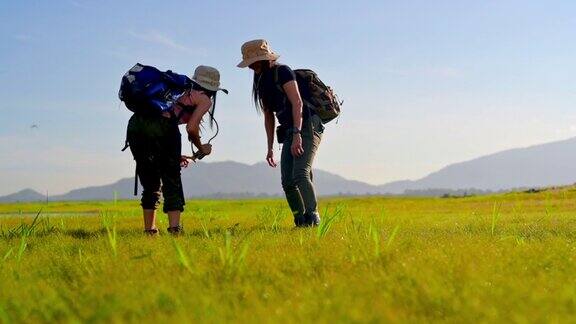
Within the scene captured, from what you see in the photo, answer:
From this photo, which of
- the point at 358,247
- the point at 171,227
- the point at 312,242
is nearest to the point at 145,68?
the point at 171,227

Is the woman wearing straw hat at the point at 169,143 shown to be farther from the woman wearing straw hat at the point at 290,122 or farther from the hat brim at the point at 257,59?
the woman wearing straw hat at the point at 290,122

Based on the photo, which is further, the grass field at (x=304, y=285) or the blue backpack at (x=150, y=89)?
the blue backpack at (x=150, y=89)

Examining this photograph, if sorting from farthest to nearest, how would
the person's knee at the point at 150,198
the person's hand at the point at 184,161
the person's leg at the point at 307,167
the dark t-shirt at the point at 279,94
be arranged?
1. the person's leg at the point at 307,167
2. the dark t-shirt at the point at 279,94
3. the person's hand at the point at 184,161
4. the person's knee at the point at 150,198

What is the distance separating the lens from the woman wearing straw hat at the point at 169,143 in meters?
6.34

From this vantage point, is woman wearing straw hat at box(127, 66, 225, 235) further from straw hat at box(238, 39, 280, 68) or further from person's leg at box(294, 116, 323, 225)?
person's leg at box(294, 116, 323, 225)

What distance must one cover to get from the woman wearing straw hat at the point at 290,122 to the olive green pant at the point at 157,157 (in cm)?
122

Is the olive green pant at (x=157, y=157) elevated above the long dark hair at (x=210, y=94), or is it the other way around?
the long dark hair at (x=210, y=94)

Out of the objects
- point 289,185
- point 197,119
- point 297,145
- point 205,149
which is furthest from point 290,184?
point 197,119

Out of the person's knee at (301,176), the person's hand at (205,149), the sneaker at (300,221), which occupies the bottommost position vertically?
the sneaker at (300,221)

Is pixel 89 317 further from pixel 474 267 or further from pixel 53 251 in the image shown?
pixel 53 251

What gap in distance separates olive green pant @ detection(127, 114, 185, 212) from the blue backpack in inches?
5.5

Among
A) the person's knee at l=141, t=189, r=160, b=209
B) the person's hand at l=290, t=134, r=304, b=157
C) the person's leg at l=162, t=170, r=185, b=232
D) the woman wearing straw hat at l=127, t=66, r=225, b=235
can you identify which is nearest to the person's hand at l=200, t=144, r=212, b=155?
the woman wearing straw hat at l=127, t=66, r=225, b=235

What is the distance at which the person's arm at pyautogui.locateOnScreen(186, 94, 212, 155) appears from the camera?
6409 millimetres

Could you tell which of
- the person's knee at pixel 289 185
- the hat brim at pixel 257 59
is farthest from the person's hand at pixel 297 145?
the hat brim at pixel 257 59
